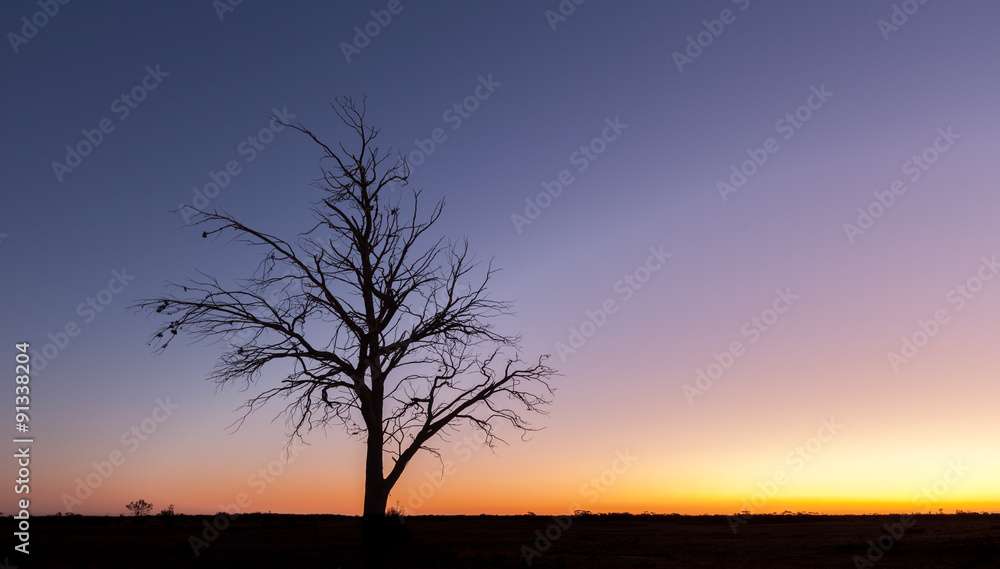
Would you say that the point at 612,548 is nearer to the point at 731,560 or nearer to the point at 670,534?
the point at 731,560

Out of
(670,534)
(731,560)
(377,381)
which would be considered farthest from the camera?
(670,534)

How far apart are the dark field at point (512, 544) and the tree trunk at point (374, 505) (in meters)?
0.50

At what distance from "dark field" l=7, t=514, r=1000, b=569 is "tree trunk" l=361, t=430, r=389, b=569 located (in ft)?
1.63

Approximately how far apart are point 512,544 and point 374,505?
20.9 feet

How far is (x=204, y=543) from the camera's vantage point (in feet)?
63.4

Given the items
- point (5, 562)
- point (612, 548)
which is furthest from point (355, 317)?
point (612, 548)

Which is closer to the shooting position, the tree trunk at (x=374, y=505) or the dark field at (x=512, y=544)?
the tree trunk at (x=374, y=505)

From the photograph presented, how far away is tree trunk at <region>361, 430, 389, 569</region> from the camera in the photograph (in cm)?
1485

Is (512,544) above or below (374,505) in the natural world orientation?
below

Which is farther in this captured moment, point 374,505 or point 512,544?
point 512,544

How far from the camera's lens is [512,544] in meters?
20.1

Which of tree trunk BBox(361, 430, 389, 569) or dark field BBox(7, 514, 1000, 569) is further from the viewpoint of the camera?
dark field BBox(7, 514, 1000, 569)

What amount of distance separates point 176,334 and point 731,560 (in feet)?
46.7

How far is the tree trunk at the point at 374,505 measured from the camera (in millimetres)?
14852
